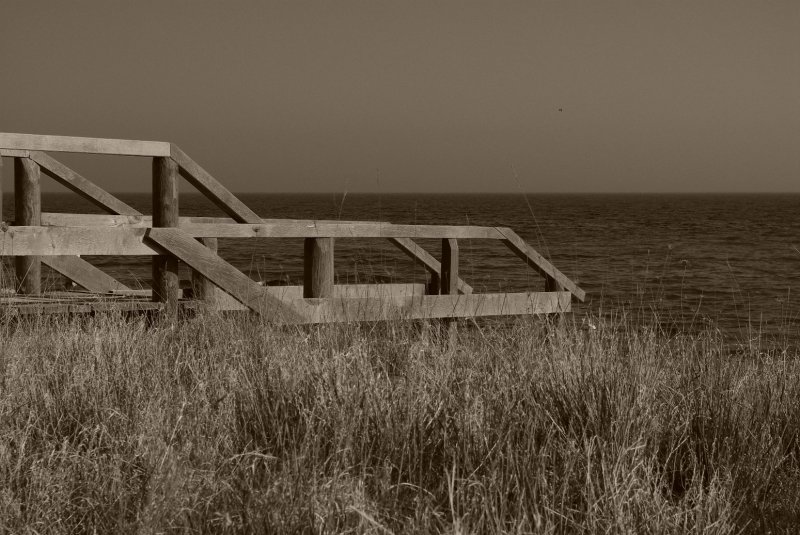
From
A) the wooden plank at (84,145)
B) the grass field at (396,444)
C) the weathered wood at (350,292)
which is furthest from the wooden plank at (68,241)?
the weathered wood at (350,292)

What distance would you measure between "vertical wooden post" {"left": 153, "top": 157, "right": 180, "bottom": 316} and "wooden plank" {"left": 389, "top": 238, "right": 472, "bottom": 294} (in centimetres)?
322

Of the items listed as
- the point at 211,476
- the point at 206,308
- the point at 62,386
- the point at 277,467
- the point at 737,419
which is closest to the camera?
the point at 211,476

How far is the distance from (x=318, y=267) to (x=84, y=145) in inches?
86.6

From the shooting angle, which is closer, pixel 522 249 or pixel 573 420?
pixel 573 420

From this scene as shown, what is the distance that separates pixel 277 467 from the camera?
3795 mm

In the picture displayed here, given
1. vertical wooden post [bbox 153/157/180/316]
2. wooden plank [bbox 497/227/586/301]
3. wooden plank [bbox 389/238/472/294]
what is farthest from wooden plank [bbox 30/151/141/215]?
wooden plank [bbox 497/227/586/301]

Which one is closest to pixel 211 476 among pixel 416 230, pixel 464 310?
pixel 416 230

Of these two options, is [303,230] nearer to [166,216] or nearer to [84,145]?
[166,216]

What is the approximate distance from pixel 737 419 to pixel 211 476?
8.22 ft

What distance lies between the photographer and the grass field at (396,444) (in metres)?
3.23

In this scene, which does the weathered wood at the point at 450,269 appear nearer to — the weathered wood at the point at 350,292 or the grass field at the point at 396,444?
the weathered wood at the point at 350,292

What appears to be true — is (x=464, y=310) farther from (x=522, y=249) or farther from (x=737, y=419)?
(x=737, y=419)

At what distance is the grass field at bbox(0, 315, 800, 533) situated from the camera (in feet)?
10.6

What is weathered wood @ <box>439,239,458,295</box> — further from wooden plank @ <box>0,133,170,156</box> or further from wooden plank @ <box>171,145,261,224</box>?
wooden plank @ <box>0,133,170,156</box>
